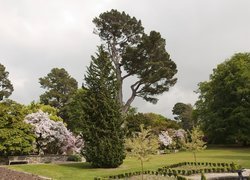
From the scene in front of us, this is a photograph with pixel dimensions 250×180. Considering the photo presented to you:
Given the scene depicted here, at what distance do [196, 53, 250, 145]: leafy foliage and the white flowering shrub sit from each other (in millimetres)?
25547

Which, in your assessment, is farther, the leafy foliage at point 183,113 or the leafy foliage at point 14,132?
the leafy foliage at point 183,113

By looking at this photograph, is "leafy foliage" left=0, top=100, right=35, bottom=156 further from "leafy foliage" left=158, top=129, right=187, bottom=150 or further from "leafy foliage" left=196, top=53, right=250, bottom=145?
"leafy foliage" left=196, top=53, right=250, bottom=145

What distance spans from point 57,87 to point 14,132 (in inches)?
1378

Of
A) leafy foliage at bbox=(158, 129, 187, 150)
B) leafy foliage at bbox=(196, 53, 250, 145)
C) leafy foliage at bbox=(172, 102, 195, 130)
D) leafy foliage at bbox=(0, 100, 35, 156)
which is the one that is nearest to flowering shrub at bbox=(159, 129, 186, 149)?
leafy foliage at bbox=(158, 129, 187, 150)

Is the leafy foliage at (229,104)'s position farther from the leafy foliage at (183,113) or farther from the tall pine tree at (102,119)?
the leafy foliage at (183,113)

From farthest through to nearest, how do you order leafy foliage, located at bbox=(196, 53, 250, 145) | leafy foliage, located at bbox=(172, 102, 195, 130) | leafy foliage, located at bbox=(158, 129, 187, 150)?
leafy foliage, located at bbox=(172, 102, 195, 130) < leafy foliage, located at bbox=(158, 129, 187, 150) < leafy foliage, located at bbox=(196, 53, 250, 145)

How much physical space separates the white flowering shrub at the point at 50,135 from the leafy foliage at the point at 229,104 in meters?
25.5

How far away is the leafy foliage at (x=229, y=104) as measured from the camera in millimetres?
51031

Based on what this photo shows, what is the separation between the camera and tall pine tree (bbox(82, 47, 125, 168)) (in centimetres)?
2702

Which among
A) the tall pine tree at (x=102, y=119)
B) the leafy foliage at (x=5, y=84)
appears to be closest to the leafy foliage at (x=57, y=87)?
the leafy foliage at (x=5, y=84)

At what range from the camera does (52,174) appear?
917 inches

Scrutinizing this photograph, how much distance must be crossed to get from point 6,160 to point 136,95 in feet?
56.8

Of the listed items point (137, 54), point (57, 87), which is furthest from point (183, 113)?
point (137, 54)

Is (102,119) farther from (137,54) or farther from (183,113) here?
(183,113)
